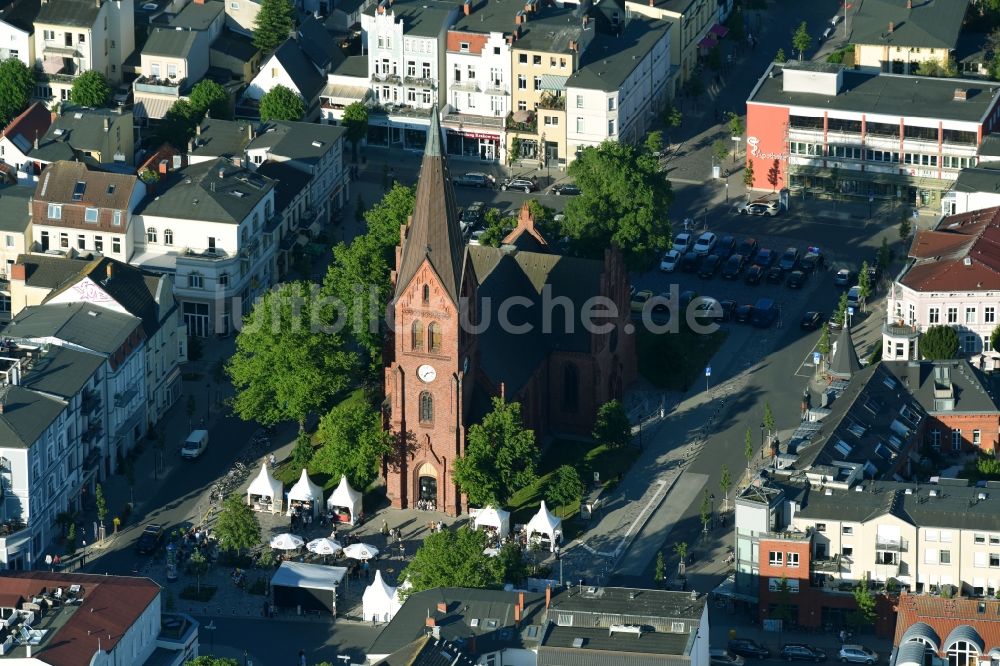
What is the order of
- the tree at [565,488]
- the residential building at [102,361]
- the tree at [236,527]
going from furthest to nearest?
the residential building at [102,361] < the tree at [565,488] < the tree at [236,527]

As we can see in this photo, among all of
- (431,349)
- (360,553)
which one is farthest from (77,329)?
(360,553)

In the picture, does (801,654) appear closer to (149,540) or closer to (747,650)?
(747,650)

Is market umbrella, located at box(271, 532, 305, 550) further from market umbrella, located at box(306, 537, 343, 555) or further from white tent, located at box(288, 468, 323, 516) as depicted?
white tent, located at box(288, 468, 323, 516)

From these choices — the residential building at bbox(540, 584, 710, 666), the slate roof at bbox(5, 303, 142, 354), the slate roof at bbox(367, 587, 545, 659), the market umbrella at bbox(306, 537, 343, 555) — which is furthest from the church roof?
the residential building at bbox(540, 584, 710, 666)

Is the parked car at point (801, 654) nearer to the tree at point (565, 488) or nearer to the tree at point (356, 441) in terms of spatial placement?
the tree at point (565, 488)

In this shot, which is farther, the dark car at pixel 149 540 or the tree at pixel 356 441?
the tree at pixel 356 441

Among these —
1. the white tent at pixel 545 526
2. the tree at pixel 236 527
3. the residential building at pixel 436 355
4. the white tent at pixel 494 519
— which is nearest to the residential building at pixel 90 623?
the tree at pixel 236 527
